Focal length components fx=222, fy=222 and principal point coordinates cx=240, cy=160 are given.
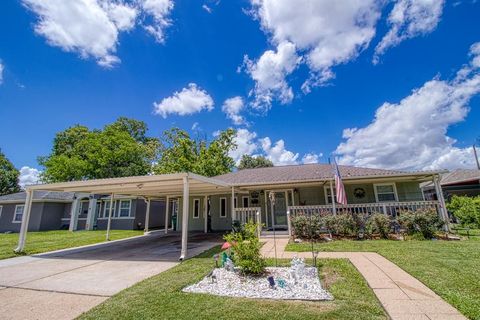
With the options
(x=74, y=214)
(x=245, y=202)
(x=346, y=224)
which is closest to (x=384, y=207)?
(x=346, y=224)

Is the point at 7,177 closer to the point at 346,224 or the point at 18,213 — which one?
the point at 18,213

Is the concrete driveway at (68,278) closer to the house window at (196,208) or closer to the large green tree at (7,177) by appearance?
the house window at (196,208)

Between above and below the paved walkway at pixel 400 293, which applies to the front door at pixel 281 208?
above

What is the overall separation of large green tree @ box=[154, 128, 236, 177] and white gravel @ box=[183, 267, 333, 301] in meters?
21.8

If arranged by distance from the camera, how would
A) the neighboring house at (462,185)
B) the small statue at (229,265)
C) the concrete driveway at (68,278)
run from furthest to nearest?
the neighboring house at (462,185)
the small statue at (229,265)
the concrete driveway at (68,278)

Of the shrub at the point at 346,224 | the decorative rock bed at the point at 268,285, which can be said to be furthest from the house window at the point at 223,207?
the decorative rock bed at the point at 268,285

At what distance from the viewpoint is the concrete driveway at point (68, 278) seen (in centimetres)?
391

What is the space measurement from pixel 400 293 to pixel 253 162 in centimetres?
3764

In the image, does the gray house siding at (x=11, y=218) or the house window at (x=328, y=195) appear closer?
the house window at (x=328, y=195)

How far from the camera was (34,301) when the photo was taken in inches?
166

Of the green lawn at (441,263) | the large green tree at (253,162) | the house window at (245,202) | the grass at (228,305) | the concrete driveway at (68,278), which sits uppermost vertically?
the large green tree at (253,162)

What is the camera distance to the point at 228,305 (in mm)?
3639

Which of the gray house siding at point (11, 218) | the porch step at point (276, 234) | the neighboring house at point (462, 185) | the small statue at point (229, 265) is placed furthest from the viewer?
the gray house siding at point (11, 218)

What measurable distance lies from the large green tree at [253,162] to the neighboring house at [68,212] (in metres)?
22.1
